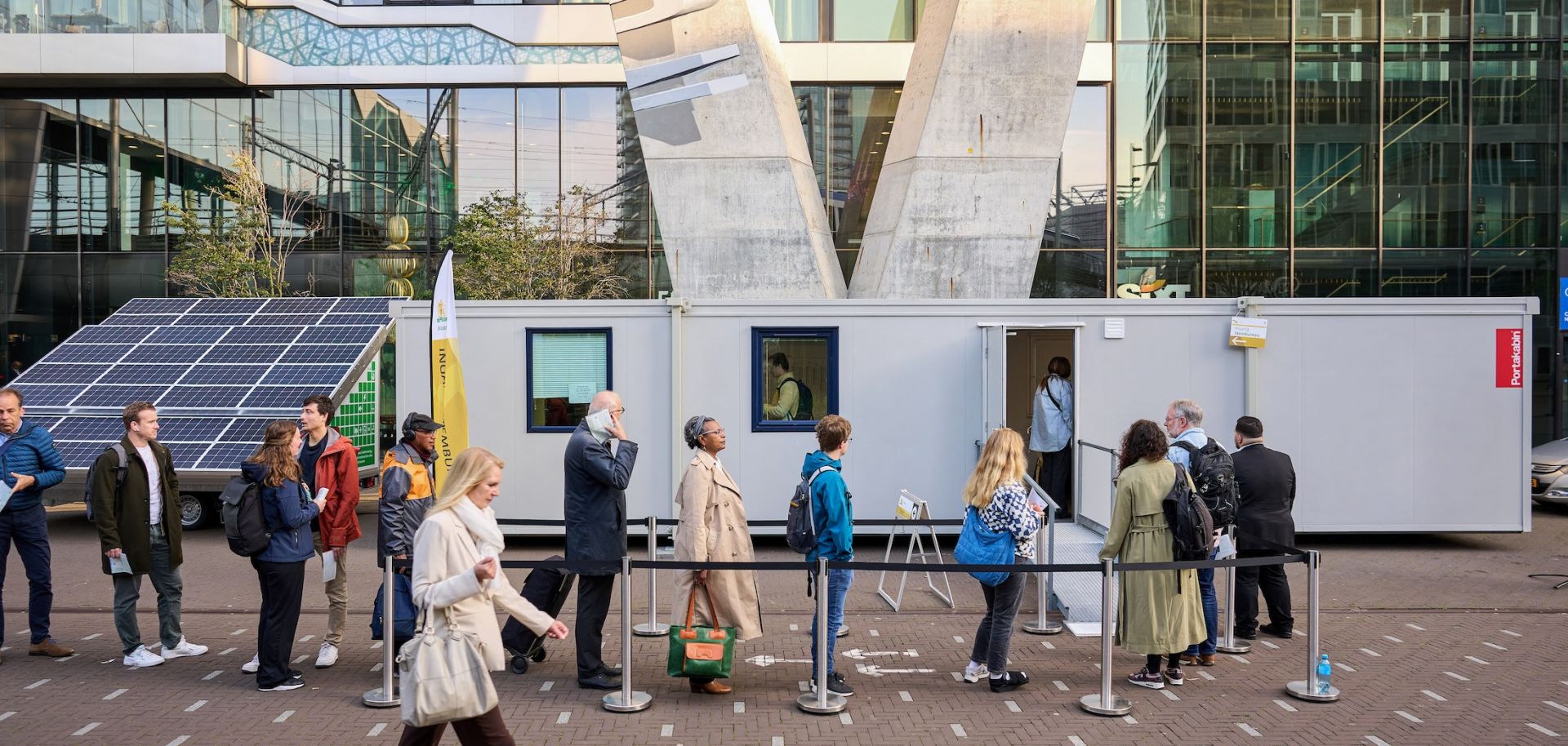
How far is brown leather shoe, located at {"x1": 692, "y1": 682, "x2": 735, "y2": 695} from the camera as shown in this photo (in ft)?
21.5

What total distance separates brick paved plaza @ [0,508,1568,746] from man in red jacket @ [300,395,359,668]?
1.24 feet

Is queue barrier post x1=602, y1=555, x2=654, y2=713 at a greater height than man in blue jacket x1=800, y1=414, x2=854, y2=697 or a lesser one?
lesser

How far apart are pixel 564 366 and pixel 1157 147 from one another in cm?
1391

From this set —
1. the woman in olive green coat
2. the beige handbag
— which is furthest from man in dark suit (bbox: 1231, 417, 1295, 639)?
the beige handbag

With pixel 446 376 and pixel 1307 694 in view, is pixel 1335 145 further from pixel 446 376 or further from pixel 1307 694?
pixel 446 376

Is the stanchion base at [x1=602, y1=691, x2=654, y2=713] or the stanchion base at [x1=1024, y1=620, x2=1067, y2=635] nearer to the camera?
the stanchion base at [x1=602, y1=691, x2=654, y2=713]

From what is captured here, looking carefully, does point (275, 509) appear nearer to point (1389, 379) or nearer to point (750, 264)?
point (750, 264)

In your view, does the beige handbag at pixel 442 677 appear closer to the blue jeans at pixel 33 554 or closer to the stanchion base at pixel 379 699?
the stanchion base at pixel 379 699

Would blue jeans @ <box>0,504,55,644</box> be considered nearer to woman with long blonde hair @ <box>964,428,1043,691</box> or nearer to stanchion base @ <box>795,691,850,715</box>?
stanchion base @ <box>795,691,850,715</box>

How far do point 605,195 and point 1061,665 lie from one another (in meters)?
16.0

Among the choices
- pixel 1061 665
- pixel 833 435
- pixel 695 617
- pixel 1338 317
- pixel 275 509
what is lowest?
pixel 1061 665

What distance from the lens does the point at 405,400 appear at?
37.2 feet

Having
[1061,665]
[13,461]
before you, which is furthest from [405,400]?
[1061,665]

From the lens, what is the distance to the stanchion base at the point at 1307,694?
6453 millimetres
